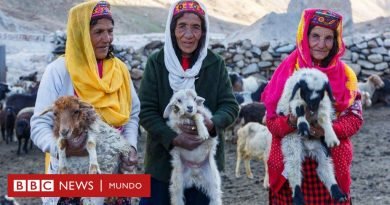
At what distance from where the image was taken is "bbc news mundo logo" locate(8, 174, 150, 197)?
3.16 m

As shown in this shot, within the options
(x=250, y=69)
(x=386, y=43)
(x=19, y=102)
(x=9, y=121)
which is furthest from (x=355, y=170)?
(x=386, y=43)

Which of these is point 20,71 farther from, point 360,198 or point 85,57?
point 85,57

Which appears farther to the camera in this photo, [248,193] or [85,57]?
[248,193]

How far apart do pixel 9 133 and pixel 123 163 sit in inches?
357

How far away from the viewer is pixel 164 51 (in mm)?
3693

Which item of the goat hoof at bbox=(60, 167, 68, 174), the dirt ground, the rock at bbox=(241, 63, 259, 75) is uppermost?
the rock at bbox=(241, 63, 259, 75)

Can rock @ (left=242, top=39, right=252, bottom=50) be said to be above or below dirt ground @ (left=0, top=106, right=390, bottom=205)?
above

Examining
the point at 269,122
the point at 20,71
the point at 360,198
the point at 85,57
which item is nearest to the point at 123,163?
the point at 85,57

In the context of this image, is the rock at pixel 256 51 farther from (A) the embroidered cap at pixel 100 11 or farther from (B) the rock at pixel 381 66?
(A) the embroidered cap at pixel 100 11

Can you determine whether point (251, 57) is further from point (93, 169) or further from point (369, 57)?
point (93, 169)

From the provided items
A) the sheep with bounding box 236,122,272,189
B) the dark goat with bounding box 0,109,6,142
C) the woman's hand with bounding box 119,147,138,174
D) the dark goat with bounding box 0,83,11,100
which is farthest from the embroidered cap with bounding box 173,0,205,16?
the dark goat with bounding box 0,83,11,100

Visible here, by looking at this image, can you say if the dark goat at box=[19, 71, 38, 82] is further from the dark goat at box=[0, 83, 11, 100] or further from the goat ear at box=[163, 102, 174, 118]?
the goat ear at box=[163, 102, 174, 118]

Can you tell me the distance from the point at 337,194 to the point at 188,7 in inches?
53.8

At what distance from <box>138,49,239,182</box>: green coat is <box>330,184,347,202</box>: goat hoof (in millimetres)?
707
